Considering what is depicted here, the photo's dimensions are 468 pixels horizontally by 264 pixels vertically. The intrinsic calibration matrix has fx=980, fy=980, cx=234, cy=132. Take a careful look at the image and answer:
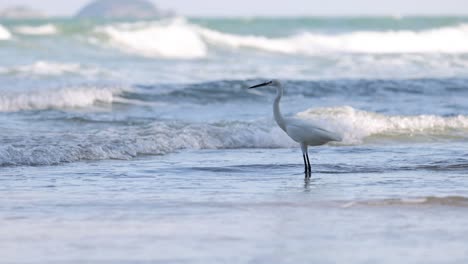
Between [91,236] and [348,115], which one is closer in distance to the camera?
[91,236]

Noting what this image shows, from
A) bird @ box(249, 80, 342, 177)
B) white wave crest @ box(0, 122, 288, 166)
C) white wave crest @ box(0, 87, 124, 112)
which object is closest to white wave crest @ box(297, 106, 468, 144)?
white wave crest @ box(0, 122, 288, 166)

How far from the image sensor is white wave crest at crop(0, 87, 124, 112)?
14900 mm

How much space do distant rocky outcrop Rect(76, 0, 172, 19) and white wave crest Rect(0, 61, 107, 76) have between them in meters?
73.7

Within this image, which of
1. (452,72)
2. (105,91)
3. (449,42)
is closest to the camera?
(105,91)

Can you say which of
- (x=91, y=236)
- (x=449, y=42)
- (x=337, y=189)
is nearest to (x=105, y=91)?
(x=337, y=189)

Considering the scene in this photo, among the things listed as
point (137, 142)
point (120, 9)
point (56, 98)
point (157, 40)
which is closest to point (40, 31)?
point (157, 40)

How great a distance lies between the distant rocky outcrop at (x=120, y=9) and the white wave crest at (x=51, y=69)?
73740mm

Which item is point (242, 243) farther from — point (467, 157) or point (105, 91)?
point (105, 91)

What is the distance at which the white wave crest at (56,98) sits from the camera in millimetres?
14900

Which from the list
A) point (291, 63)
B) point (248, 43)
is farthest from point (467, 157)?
point (248, 43)

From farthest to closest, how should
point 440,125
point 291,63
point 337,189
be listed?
point 291,63 < point 440,125 < point 337,189

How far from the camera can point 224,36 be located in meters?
35.1

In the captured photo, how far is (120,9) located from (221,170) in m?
90.2

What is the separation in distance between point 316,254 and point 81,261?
125 centimetres
